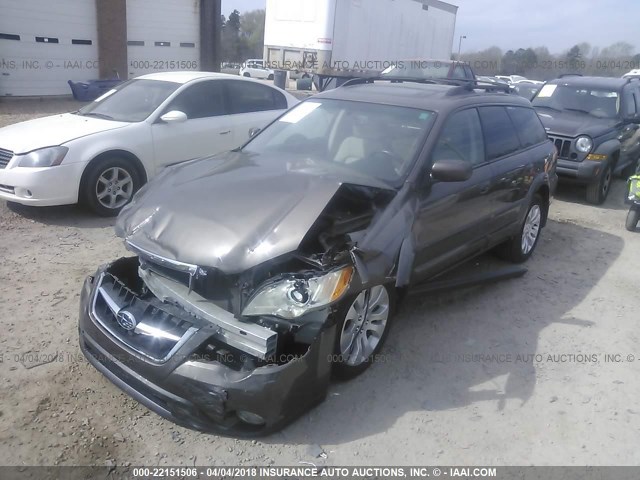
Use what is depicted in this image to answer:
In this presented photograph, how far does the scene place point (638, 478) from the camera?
2828 mm

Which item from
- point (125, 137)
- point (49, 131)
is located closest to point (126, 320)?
point (125, 137)

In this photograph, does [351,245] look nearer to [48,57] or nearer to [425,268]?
[425,268]

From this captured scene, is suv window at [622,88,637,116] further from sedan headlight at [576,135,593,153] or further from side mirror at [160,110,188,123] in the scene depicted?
side mirror at [160,110,188,123]

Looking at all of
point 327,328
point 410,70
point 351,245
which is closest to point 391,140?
point 351,245

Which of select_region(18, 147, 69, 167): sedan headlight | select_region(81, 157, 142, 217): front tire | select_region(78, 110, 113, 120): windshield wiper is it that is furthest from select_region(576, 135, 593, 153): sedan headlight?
select_region(18, 147, 69, 167): sedan headlight

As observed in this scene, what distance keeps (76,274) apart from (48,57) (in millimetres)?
14030

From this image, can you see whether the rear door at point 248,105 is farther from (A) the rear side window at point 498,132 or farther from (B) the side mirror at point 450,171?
(B) the side mirror at point 450,171

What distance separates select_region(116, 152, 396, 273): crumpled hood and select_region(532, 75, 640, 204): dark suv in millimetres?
5895

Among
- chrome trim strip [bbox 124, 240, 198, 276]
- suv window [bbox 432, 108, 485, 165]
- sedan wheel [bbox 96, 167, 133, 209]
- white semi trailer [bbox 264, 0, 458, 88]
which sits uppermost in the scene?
white semi trailer [bbox 264, 0, 458, 88]

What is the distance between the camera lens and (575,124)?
861 cm

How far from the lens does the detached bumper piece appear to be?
8.61ft

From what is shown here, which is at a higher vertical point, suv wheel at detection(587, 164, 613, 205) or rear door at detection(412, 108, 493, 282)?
rear door at detection(412, 108, 493, 282)

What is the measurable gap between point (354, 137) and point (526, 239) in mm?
2568

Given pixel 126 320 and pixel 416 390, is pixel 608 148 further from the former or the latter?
pixel 126 320
